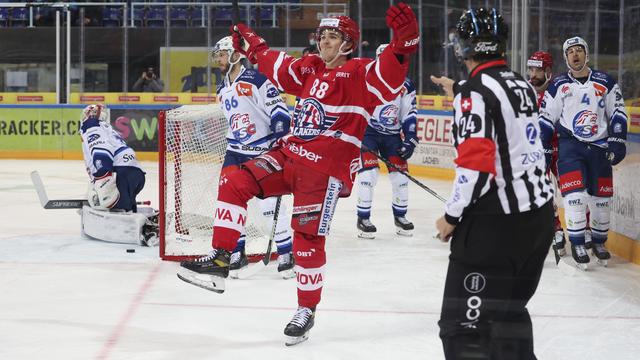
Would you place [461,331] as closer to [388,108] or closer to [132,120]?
[388,108]

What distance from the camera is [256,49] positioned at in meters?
4.65

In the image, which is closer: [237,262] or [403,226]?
[237,262]

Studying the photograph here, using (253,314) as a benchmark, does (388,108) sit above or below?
above

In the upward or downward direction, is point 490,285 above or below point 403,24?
below

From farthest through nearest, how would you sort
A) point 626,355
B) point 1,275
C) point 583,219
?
point 583,219 → point 1,275 → point 626,355

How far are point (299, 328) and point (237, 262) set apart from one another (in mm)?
1690

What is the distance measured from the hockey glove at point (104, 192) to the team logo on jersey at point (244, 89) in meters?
1.50

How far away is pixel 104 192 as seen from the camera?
6820 mm

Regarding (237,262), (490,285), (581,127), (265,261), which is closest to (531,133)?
(490,285)

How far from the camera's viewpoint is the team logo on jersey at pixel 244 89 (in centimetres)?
574

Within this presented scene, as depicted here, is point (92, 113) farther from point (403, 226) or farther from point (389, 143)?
point (403, 226)

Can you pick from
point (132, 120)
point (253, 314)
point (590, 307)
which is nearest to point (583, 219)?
point (590, 307)

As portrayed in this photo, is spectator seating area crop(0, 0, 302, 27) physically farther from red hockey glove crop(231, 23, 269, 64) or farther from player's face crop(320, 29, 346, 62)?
player's face crop(320, 29, 346, 62)

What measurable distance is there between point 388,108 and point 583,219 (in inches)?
72.2
